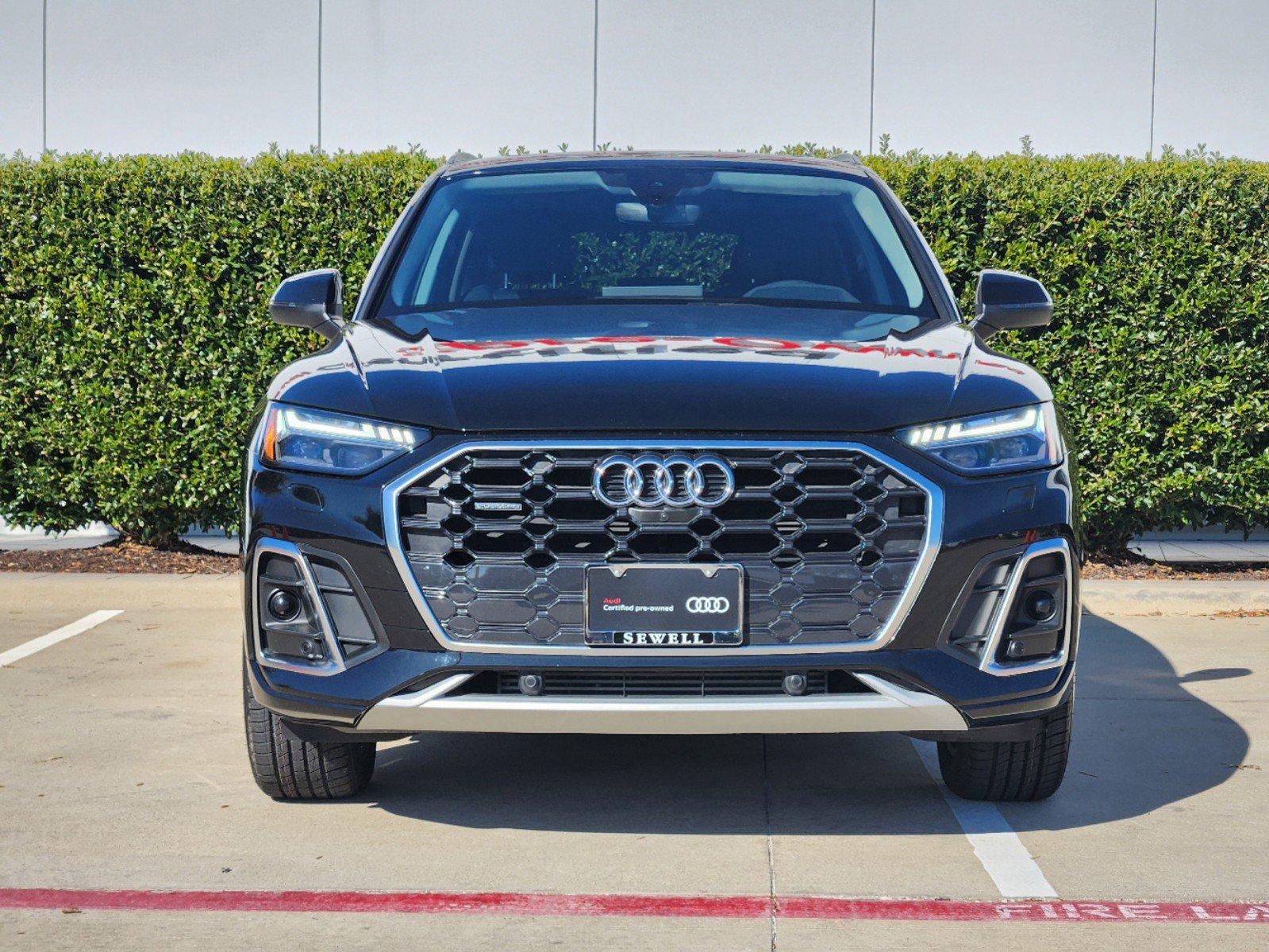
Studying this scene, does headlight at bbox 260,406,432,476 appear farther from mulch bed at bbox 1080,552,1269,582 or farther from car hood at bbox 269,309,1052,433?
mulch bed at bbox 1080,552,1269,582

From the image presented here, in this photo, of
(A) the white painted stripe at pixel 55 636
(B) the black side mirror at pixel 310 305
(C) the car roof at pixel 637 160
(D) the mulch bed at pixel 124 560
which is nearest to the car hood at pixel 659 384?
(B) the black side mirror at pixel 310 305

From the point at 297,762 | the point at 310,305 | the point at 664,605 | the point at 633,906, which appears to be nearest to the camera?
the point at 633,906

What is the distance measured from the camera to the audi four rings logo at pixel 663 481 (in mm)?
3744

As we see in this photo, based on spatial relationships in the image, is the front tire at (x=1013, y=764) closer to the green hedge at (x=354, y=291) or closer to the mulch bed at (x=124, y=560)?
the green hedge at (x=354, y=291)

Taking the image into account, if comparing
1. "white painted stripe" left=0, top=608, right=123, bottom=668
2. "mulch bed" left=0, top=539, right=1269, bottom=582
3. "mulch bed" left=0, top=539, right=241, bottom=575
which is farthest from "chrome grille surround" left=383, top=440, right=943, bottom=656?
"mulch bed" left=0, top=539, right=241, bottom=575

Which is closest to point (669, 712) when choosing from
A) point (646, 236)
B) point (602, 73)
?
point (646, 236)

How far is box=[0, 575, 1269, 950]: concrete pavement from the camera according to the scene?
352 cm

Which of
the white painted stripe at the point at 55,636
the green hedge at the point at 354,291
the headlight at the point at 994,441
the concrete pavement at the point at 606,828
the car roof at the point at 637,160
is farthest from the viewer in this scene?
the green hedge at the point at 354,291

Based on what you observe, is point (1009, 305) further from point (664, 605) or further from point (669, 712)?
point (669, 712)

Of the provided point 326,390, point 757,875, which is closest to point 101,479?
point 326,390

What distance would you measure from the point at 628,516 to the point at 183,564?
5806 mm

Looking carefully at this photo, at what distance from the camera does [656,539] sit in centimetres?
379

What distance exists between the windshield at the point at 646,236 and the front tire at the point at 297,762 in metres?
1.27

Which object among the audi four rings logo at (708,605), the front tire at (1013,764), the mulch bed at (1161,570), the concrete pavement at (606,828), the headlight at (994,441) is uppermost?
the headlight at (994,441)
